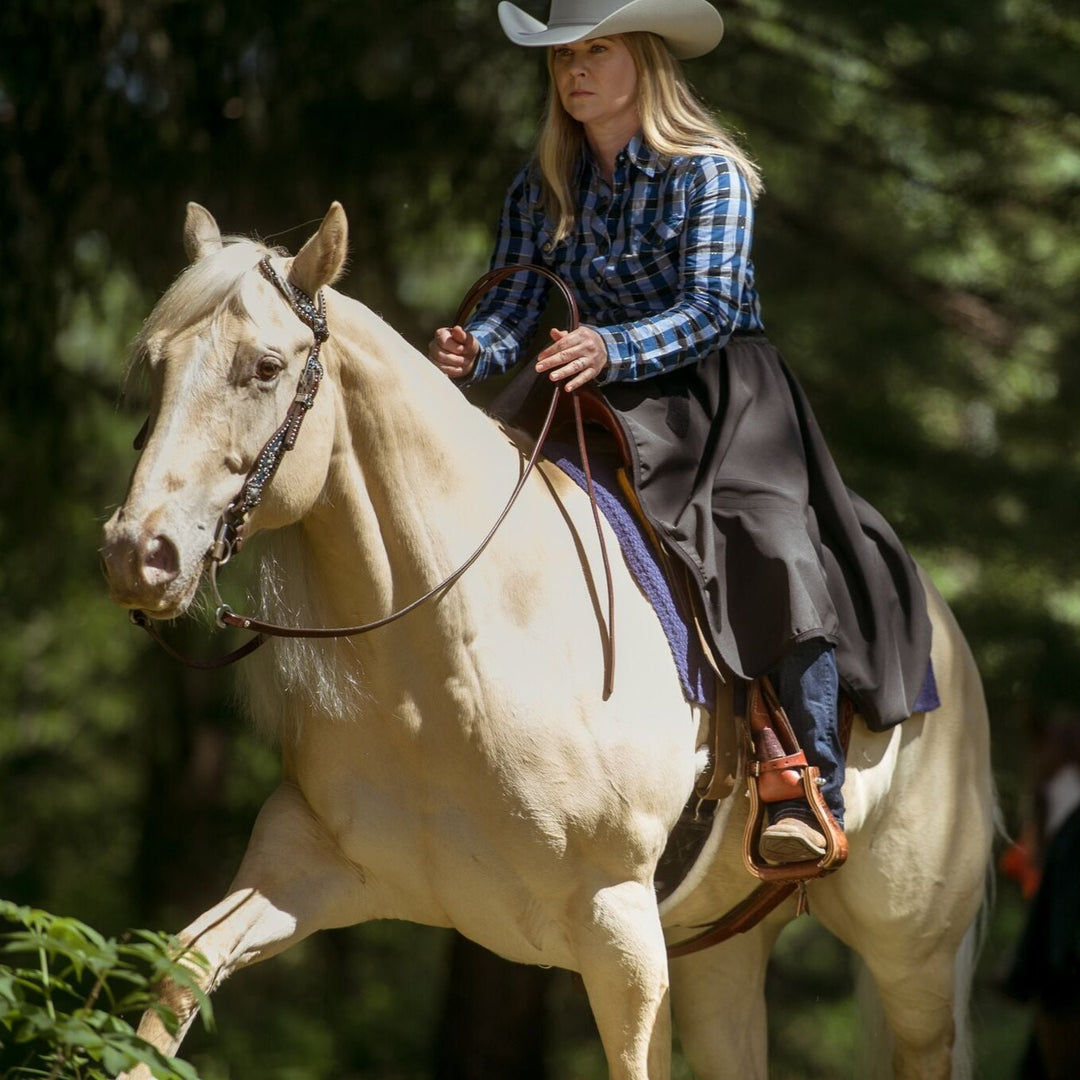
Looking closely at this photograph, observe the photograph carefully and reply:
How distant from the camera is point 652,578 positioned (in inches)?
146

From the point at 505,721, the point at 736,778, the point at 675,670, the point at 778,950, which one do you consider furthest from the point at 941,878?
the point at 778,950

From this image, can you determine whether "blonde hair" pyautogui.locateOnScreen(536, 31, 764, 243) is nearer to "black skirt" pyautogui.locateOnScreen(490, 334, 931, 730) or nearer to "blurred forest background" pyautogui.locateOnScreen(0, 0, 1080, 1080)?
"black skirt" pyautogui.locateOnScreen(490, 334, 931, 730)

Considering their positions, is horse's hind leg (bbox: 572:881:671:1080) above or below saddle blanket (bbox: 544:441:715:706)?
below

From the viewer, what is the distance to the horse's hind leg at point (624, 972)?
3.40m

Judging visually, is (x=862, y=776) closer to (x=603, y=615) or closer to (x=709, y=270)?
(x=603, y=615)

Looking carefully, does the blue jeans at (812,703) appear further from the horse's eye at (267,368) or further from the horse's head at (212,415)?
the horse's eye at (267,368)

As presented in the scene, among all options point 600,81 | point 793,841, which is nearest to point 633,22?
point 600,81

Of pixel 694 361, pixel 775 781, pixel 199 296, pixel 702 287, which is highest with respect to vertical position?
pixel 199 296

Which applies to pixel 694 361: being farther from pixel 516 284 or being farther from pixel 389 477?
pixel 389 477

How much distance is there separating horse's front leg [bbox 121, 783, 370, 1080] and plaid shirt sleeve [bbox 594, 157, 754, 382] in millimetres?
1237

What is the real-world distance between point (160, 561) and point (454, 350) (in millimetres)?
1198

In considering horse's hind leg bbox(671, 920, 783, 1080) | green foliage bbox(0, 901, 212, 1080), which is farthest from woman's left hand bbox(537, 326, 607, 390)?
horse's hind leg bbox(671, 920, 783, 1080)

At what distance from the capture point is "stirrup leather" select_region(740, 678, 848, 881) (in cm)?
368

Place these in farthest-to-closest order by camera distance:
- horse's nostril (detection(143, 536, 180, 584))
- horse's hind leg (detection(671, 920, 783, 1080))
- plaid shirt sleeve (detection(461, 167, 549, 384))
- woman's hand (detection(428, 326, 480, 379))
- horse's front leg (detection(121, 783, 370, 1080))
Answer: horse's hind leg (detection(671, 920, 783, 1080)) → plaid shirt sleeve (detection(461, 167, 549, 384)) → woman's hand (detection(428, 326, 480, 379)) → horse's front leg (detection(121, 783, 370, 1080)) → horse's nostril (detection(143, 536, 180, 584))
